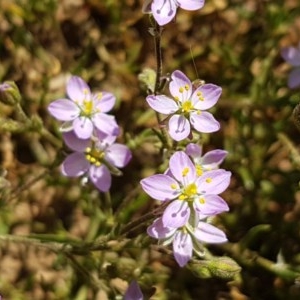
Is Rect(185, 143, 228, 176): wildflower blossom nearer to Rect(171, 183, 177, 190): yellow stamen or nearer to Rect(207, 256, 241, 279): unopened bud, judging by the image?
Rect(171, 183, 177, 190): yellow stamen

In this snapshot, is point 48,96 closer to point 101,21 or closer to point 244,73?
point 101,21

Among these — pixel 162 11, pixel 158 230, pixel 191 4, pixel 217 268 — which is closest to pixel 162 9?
pixel 162 11

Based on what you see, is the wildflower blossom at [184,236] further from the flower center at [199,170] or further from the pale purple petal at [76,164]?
the pale purple petal at [76,164]

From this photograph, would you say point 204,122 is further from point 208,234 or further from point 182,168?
point 208,234

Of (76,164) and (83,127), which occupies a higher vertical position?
(83,127)


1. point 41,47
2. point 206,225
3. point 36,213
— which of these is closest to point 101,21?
point 41,47
